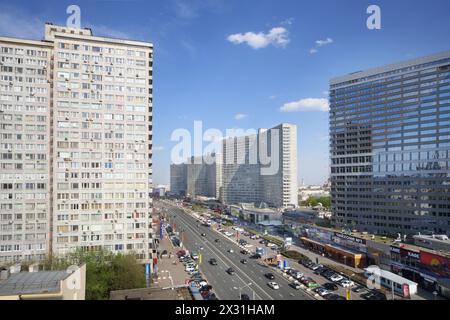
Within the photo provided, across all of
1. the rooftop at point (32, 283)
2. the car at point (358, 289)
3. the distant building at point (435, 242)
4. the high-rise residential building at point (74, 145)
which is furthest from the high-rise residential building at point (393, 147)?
the rooftop at point (32, 283)

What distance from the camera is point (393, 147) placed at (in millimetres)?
24812

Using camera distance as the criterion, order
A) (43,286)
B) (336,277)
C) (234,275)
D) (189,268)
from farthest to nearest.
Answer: (189,268) → (234,275) → (336,277) → (43,286)

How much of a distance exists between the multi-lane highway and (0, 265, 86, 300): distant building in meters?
6.76

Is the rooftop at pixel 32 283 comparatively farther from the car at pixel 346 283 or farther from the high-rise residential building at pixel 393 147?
the high-rise residential building at pixel 393 147

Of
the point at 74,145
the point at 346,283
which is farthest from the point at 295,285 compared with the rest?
the point at 74,145

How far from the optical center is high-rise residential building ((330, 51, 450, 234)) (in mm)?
21812

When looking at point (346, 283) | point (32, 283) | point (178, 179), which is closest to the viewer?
point (32, 283)

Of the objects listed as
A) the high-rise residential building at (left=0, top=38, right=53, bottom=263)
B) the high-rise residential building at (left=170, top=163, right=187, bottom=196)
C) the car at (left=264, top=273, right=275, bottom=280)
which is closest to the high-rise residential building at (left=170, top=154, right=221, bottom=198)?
the high-rise residential building at (left=170, top=163, right=187, bottom=196)

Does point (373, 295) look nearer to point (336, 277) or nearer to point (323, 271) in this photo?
point (336, 277)

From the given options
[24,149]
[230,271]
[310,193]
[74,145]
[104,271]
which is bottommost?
[310,193]

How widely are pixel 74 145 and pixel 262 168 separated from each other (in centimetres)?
4136

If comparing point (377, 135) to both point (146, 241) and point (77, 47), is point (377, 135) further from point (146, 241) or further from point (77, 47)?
point (77, 47)

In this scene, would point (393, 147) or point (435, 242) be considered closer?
point (435, 242)

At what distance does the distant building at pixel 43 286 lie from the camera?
507cm
